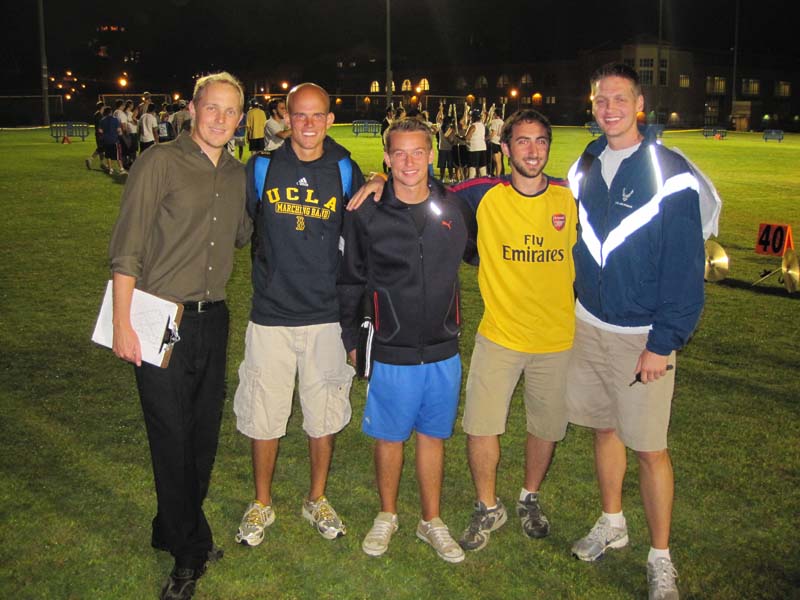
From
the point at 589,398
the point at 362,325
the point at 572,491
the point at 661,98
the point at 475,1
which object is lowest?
the point at 572,491

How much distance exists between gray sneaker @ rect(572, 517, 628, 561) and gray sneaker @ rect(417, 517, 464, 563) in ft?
1.99

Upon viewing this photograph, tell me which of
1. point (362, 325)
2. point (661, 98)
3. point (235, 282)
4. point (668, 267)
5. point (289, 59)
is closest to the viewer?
point (668, 267)

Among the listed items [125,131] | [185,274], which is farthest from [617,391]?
[125,131]

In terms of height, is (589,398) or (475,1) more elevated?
(475,1)

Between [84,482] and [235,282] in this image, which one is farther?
[235,282]

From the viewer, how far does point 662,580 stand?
3590 mm

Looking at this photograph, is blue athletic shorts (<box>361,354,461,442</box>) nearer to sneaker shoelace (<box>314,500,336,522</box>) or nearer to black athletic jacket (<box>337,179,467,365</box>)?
black athletic jacket (<box>337,179,467,365</box>)

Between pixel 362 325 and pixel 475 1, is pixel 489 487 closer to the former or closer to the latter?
pixel 362 325

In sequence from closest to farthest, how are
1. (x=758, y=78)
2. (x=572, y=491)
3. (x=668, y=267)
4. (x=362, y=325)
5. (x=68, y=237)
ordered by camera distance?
(x=668, y=267) < (x=362, y=325) < (x=572, y=491) < (x=68, y=237) < (x=758, y=78)

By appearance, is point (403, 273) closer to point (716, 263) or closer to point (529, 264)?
point (529, 264)

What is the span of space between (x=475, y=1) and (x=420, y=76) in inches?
563

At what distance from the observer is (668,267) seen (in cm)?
338

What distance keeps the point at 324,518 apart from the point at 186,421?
1.04 metres

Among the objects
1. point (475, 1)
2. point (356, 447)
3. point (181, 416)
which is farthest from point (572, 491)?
point (475, 1)
